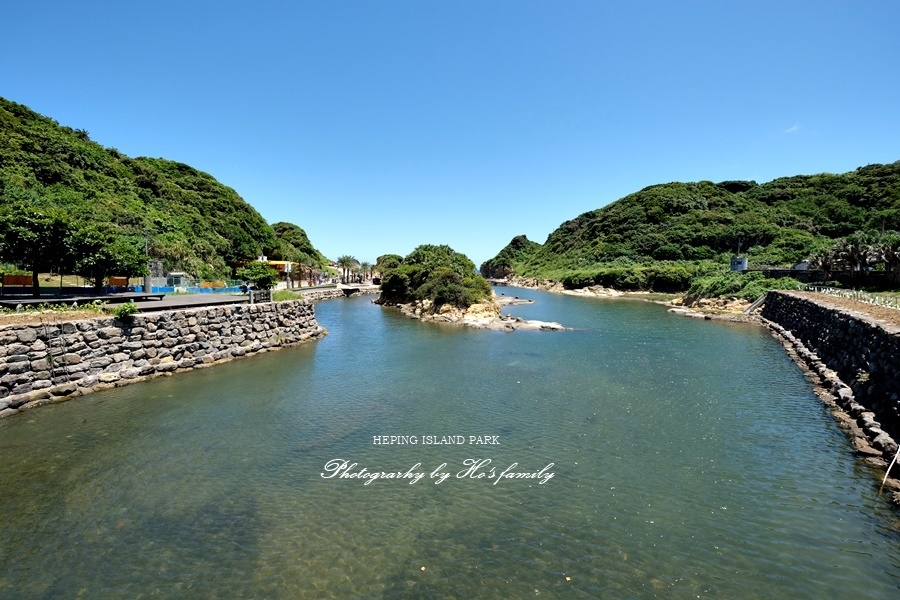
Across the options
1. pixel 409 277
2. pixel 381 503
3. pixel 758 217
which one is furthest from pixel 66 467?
pixel 758 217

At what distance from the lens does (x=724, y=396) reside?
20.2 m

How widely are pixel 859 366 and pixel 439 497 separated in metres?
19.9

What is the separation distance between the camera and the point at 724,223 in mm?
118750

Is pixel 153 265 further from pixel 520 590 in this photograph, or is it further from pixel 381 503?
pixel 520 590

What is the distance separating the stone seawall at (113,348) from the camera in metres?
17.2

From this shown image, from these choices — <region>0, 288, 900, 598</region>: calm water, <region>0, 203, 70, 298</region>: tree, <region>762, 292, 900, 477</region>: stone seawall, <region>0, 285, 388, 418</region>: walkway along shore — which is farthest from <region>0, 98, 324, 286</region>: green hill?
<region>762, 292, 900, 477</region>: stone seawall

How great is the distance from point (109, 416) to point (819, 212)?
491 ft

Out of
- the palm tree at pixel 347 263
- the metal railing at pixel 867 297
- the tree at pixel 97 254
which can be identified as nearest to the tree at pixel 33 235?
the tree at pixel 97 254

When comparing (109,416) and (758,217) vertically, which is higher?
(758,217)

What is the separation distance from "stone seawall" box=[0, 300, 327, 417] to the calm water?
4.22 ft

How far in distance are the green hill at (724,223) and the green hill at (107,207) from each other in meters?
77.6

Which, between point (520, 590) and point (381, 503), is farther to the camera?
point (381, 503)

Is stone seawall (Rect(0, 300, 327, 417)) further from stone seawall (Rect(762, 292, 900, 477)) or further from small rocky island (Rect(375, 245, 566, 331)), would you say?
stone seawall (Rect(762, 292, 900, 477))

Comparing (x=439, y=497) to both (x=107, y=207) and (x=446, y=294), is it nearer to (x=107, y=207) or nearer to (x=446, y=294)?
(x=446, y=294)
